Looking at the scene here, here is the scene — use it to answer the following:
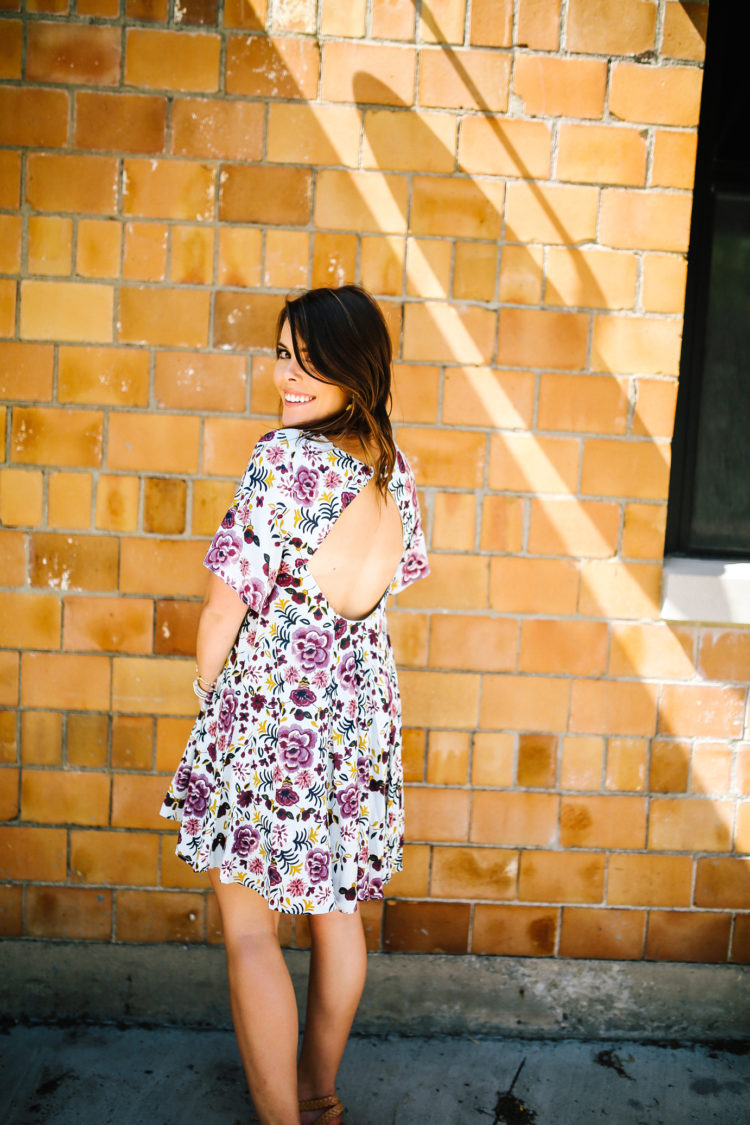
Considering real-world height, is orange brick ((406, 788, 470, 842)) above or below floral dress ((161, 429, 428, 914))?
below

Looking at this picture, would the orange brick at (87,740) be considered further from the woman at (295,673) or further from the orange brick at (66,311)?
the orange brick at (66,311)

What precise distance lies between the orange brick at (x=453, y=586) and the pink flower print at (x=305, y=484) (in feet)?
2.32

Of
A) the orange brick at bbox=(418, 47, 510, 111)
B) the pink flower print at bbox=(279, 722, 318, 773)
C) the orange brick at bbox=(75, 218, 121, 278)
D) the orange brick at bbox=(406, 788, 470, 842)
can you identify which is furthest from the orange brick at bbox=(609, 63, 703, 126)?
the orange brick at bbox=(406, 788, 470, 842)

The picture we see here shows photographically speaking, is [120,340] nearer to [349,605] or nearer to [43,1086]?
[349,605]

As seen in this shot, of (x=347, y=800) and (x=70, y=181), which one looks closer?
(x=347, y=800)

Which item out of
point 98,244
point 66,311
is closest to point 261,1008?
point 66,311

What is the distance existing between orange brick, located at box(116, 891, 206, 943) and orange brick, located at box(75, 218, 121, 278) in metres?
1.78

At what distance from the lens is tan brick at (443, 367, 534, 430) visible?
2.37 meters

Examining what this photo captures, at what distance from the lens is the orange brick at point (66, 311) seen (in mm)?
2340

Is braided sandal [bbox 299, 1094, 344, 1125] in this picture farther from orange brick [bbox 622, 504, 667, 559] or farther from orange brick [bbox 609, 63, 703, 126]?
orange brick [bbox 609, 63, 703, 126]

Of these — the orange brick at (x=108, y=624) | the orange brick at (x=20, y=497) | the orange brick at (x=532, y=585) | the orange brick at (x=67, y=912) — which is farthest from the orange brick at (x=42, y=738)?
the orange brick at (x=532, y=585)

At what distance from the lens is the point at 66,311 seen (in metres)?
2.35

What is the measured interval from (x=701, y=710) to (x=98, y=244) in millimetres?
2116

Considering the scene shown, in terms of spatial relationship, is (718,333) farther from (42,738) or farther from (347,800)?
(42,738)
